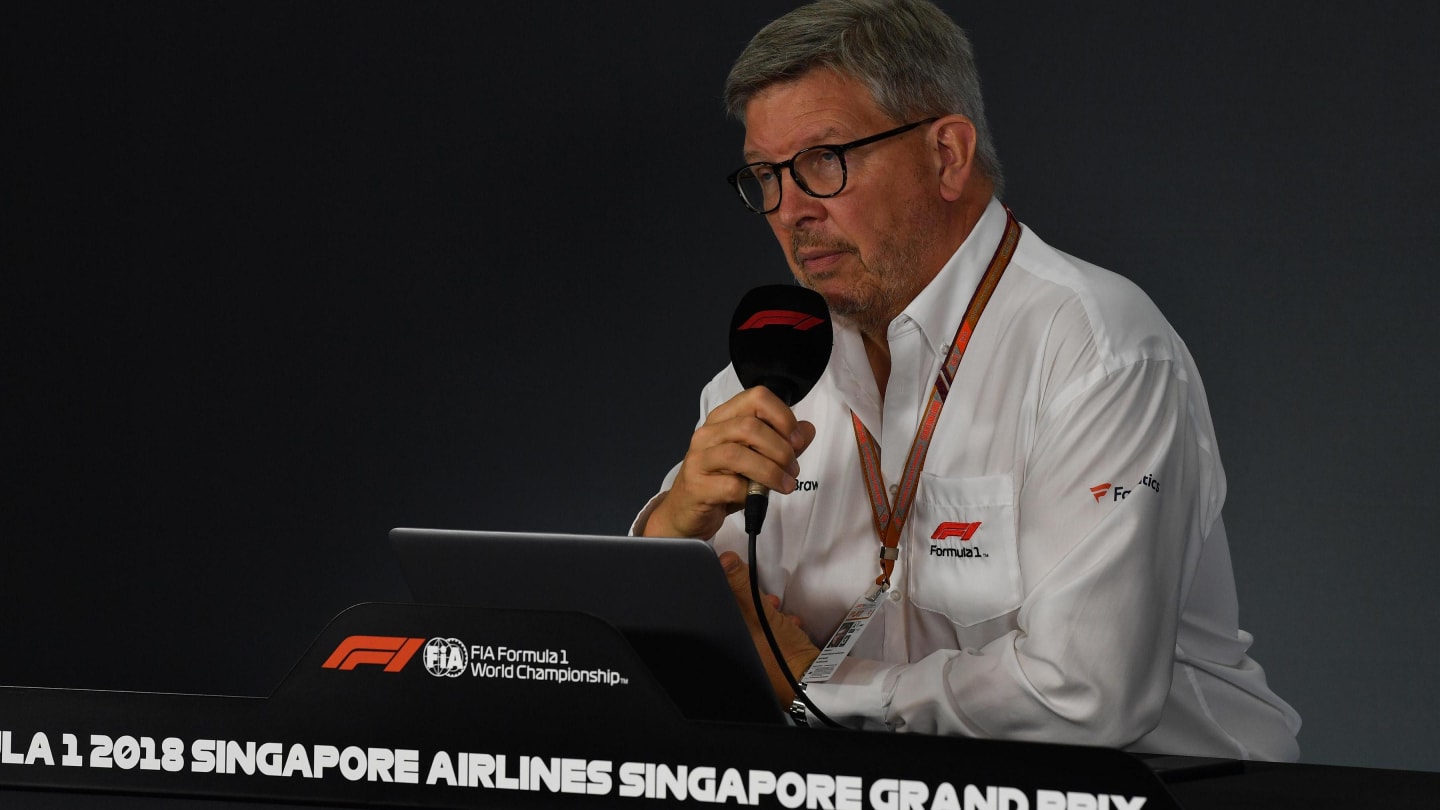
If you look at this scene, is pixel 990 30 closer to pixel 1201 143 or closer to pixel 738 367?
pixel 1201 143

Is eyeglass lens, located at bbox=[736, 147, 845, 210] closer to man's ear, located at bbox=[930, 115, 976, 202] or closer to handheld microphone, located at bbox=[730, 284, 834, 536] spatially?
man's ear, located at bbox=[930, 115, 976, 202]

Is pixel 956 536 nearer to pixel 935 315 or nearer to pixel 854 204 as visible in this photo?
pixel 935 315

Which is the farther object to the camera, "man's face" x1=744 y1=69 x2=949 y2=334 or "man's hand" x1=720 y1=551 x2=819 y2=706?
"man's face" x1=744 y1=69 x2=949 y2=334

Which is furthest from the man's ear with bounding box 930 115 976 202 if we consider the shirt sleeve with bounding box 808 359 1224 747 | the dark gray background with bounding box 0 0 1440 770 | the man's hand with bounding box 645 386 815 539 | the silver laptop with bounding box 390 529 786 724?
the dark gray background with bounding box 0 0 1440 770

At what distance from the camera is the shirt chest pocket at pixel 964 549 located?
1.66 m

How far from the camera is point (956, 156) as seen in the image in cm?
188

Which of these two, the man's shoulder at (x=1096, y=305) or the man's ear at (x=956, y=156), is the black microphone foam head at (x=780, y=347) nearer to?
the man's shoulder at (x=1096, y=305)

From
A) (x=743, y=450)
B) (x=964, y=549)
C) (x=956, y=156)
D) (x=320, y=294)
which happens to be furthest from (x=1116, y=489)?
(x=320, y=294)

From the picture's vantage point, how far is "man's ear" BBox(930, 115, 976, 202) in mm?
1866

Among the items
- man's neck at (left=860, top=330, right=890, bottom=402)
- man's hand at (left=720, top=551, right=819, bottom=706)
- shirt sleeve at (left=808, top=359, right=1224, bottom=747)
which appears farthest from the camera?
man's neck at (left=860, top=330, right=890, bottom=402)

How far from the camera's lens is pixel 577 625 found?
0.92 metres

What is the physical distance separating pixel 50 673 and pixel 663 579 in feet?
9.74

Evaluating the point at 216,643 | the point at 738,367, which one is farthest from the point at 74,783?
the point at 216,643

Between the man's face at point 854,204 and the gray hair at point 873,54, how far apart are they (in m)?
0.02
